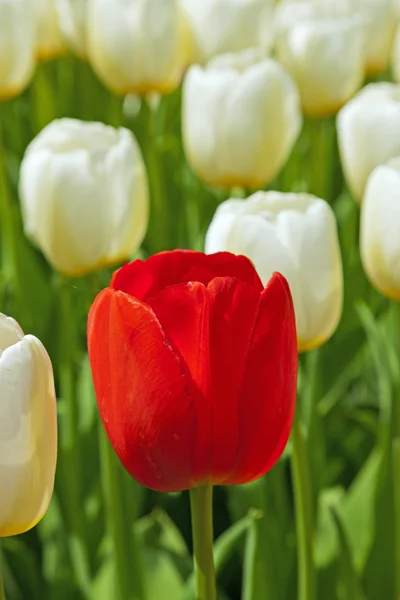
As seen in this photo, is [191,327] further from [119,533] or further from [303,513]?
[119,533]

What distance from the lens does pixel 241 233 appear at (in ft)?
2.64

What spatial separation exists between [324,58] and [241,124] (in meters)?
Result: 0.28

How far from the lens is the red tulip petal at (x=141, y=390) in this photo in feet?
1.84

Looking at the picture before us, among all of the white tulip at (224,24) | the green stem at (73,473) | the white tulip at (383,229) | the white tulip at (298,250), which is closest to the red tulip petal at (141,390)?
the white tulip at (298,250)

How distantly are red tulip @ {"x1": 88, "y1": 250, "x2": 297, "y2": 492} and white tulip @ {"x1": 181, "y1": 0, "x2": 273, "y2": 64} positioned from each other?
1.01 m

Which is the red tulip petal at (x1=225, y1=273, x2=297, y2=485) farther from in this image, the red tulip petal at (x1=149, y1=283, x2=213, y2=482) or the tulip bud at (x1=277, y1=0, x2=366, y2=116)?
the tulip bud at (x1=277, y1=0, x2=366, y2=116)

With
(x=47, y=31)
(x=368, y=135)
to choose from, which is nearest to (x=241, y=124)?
(x=368, y=135)

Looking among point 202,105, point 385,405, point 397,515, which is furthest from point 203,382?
point 202,105

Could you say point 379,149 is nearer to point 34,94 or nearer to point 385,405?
point 385,405

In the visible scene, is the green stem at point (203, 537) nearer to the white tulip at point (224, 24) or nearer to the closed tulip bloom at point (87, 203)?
the closed tulip bloom at point (87, 203)

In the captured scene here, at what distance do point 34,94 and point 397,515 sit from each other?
3.64 ft

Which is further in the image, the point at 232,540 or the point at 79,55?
the point at 79,55

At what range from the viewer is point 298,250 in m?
0.83

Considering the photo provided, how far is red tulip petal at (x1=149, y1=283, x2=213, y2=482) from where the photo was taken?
57 cm
